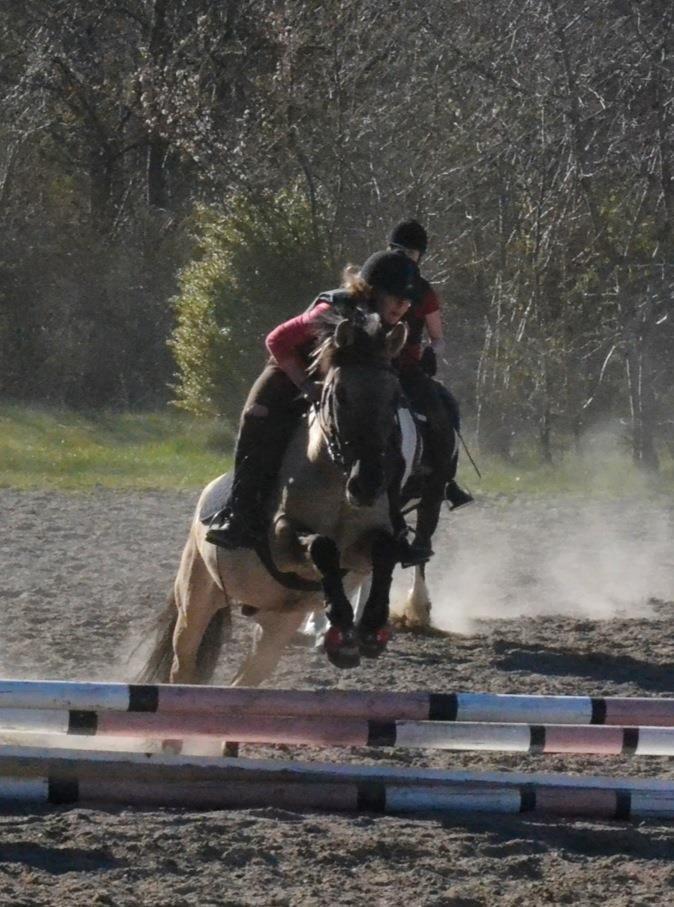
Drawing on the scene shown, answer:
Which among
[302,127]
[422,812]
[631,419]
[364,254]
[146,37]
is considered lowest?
[422,812]

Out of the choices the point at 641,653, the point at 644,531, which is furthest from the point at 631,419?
the point at 641,653

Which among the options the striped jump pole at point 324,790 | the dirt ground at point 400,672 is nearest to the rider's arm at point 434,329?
the dirt ground at point 400,672

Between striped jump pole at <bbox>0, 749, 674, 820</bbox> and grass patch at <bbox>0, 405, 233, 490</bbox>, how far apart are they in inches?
436

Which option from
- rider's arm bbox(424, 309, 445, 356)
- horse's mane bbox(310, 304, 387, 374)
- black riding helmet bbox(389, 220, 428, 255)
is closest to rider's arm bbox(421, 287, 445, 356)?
rider's arm bbox(424, 309, 445, 356)

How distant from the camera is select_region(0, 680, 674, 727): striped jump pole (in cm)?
483

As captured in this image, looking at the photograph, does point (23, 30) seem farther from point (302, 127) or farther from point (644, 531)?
point (644, 531)

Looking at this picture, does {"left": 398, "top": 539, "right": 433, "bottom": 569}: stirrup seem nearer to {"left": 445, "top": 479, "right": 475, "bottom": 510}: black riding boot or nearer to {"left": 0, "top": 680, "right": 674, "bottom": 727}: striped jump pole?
{"left": 0, "top": 680, "right": 674, "bottom": 727}: striped jump pole

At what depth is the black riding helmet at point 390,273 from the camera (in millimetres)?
5918

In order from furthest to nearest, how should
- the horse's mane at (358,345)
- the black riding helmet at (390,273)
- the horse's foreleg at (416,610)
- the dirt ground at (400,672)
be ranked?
the horse's foreleg at (416,610) → the black riding helmet at (390,273) → the horse's mane at (358,345) → the dirt ground at (400,672)

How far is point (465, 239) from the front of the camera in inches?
776

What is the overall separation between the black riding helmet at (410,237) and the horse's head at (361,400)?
218cm

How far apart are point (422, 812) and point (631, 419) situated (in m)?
14.4

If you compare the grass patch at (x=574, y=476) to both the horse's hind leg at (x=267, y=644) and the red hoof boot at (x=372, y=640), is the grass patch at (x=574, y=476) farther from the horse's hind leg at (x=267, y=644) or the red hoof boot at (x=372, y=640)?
the red hoof boot at (x=372, y=640)

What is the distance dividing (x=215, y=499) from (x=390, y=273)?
Result: 1268 millimetres
